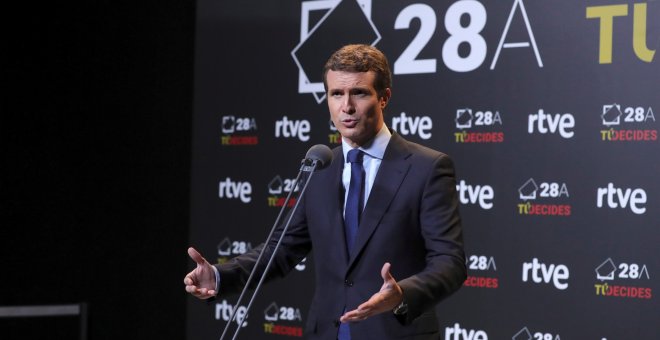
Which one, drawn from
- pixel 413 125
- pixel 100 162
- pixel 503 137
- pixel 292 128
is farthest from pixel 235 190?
pixel 503 137

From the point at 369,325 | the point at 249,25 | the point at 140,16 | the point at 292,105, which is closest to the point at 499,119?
the point at 292,105

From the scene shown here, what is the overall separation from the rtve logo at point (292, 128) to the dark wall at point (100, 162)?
0.86 m

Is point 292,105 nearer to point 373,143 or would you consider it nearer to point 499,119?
point 499,119

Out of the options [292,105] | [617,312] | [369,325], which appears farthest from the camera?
[292,105]

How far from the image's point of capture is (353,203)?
9.62 feet

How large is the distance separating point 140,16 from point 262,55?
1.05m

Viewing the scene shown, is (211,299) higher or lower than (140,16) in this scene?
lower

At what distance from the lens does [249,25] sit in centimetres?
582

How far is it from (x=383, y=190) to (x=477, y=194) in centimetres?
215

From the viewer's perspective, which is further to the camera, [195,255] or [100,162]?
[100,162]

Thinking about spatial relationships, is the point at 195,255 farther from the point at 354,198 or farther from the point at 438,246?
the point at 438,246

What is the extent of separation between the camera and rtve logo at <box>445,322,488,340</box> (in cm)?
488

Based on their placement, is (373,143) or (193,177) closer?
(373,143)

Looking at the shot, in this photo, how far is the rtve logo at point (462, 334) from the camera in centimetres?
488
